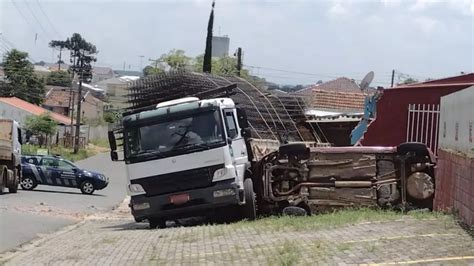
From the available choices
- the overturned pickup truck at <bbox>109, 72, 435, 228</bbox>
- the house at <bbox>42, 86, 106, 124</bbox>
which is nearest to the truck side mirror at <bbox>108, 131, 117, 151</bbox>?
the overturned pickup truck at <bbox>109, 72, 435, 228</bbox>

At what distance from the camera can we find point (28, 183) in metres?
32.2

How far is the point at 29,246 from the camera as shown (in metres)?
13.3

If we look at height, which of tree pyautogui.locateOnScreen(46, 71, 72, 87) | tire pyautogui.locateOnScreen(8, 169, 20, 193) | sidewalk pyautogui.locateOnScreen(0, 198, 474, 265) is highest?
tree pyautogui.locateOnScreen(46, 71, 72, 87)

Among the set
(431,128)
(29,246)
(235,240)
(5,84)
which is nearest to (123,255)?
(235,240)

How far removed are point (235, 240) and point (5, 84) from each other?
85622mm

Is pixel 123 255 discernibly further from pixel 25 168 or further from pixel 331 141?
pixel 25 168

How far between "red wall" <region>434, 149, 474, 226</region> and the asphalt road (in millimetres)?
7783

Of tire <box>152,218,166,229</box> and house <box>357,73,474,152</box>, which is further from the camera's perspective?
house <box>357,73,474,152</box>

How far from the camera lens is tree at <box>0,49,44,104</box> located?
3516 inches

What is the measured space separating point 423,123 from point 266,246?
28.4ft

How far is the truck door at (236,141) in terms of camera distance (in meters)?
14.6

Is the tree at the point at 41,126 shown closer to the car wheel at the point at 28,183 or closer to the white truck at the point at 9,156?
the car wheel at the point at 28,183

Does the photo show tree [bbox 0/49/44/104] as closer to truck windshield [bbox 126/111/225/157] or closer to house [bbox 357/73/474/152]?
house [bbox 357/73/474/152]

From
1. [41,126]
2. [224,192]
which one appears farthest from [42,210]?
[41,126]
